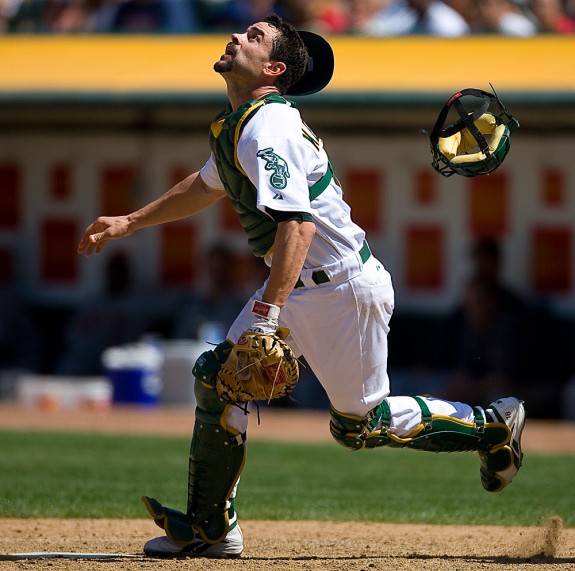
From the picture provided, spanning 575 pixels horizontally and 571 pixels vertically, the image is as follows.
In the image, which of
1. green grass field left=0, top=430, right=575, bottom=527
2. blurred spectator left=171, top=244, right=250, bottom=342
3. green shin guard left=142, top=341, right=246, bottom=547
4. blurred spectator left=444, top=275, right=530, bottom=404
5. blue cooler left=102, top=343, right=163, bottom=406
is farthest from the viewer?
blurred spectator left=171, top=244, right=250, bottom=342

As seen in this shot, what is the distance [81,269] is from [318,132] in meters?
2.68

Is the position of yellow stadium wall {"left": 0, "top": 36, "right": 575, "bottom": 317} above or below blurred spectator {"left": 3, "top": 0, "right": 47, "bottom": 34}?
below

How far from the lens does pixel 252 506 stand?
6.82 meters

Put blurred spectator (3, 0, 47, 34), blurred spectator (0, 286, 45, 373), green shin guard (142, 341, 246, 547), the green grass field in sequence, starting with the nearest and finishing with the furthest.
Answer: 1. green shin guard (142, 341, 246, 547)
2. the green grass field
3. blurred spectator (0, 286, 45, 373)
4. blurred spectator (3, 0, 47, 34)

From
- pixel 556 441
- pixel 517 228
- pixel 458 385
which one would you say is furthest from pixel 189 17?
pixel 556 441

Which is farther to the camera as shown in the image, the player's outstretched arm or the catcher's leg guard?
the player's outstretched arm

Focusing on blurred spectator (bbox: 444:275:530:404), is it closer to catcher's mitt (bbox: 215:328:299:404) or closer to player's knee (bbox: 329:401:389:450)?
player's knee (bbox: 329:401:389:450)

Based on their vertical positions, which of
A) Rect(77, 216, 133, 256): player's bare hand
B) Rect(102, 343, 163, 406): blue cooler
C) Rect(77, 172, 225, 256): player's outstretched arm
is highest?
Rect(77, 172, 225, 256): player's outstretched arm

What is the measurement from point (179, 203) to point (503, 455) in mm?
1612

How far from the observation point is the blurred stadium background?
11117 mm

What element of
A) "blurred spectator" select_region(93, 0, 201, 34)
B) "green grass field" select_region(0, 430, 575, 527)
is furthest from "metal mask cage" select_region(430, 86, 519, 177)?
"blurred spectator" select_region(93, 0, 201, 34)

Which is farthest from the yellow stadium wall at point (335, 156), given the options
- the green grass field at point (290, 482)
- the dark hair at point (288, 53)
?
the dark hair at point (288, 53)

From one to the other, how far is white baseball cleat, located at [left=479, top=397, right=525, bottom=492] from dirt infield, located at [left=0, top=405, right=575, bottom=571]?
30 cm

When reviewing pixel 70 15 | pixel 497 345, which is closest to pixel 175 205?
pixel 497 345
